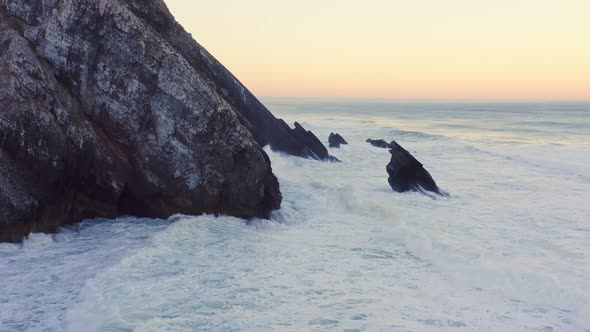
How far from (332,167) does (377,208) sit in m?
12.5

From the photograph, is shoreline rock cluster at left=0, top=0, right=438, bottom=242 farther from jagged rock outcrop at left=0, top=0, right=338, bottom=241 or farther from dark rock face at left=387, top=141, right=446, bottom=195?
dark rock face at left=387, top=141, right=446, bottom=195

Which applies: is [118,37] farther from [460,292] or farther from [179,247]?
[460,292]

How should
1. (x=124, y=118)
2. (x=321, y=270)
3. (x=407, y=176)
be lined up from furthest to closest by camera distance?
1. (x=407, y=176)
2. (x=124, y=118)
3. (x=321, y=270)

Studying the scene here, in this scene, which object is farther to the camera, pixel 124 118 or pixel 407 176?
pixel 407 176

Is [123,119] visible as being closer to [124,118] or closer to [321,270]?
[124,118]

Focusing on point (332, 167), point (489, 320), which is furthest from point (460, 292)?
point (332, 167)

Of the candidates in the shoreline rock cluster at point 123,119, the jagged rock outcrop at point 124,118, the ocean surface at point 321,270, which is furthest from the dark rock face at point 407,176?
the jagged rock outcrop at point 124,118

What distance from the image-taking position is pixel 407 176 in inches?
974

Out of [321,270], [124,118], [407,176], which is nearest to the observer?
[321,270]

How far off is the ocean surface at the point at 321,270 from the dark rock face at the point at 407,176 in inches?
69.0

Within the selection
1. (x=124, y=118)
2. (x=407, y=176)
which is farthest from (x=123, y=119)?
(x=407, y=176)

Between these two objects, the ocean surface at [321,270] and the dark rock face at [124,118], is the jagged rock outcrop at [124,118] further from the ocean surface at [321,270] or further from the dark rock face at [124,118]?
the ocean surface at [321,270]

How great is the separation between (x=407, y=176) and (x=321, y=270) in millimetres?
13144

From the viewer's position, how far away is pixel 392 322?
9.91 meters
